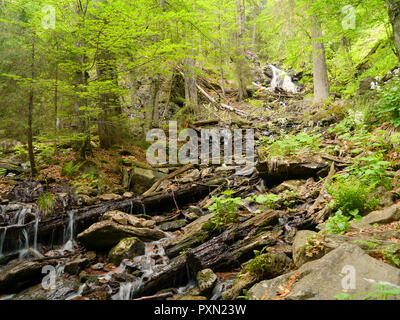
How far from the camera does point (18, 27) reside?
6.97m

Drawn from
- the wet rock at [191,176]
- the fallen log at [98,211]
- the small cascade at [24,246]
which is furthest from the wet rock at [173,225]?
the small cascade at [24,246]

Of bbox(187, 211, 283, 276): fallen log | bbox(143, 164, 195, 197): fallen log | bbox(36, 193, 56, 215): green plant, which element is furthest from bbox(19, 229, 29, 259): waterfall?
bbox(187, 211, 283, 276): fallen log

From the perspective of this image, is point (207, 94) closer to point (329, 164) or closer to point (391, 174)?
point (329, 164)

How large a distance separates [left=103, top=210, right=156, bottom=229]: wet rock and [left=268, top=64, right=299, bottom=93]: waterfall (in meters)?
18.5

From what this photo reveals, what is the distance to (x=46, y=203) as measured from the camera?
21.4ft

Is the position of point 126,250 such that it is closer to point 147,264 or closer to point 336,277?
point 147,264

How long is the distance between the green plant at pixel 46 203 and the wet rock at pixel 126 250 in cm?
252

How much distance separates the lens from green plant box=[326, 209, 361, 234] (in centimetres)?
351

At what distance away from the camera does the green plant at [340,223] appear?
11.5 feet

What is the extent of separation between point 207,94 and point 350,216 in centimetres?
1441

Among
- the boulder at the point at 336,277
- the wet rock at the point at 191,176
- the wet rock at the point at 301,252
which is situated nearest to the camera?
the boulder at the point at 336,277

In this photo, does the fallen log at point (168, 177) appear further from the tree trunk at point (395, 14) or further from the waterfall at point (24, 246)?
the tree trunk at point (395, 14)

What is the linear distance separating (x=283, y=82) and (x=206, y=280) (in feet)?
73.1

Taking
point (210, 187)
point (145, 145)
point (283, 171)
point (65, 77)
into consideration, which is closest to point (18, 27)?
point (65, 77)
